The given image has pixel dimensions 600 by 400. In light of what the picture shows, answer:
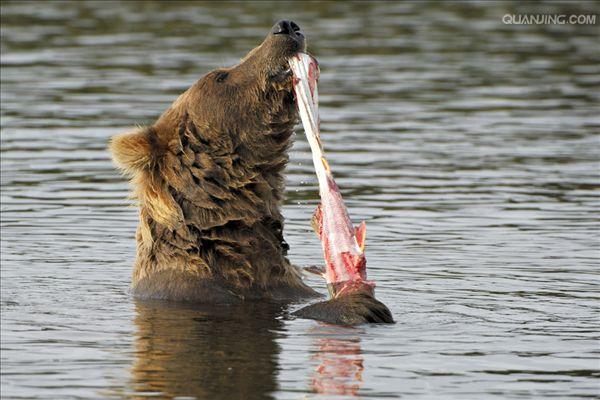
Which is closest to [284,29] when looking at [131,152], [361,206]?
[131,152]

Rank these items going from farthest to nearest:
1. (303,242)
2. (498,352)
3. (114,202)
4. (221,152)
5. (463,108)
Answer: (463,108) → (114,202) → (303,242) → (221,152) → (498,352)

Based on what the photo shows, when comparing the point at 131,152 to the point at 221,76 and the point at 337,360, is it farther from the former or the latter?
the point at 337,360

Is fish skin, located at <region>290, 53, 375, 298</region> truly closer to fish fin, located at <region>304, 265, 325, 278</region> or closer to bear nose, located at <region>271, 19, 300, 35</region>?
fish fin, located at <region>304, 265, 325, 278</region>

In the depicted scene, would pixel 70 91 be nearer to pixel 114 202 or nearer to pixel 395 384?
pixel 114 202

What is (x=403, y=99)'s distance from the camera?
19828 mm

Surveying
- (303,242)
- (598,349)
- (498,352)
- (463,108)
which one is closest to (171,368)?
(498,352)

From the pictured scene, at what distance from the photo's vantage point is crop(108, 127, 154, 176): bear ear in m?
9.90

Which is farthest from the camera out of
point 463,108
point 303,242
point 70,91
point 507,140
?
point 70,91

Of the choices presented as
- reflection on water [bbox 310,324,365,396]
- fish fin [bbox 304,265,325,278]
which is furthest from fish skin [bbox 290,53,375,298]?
reflection on water [bbox 310,324,365,396]

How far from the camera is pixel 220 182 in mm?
9961

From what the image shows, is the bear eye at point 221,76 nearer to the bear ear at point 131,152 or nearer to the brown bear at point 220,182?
the brown bear at point 220,182

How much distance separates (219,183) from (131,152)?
0.57 meters

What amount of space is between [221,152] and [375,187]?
16.4 ft

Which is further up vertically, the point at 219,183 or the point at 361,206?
the point at 219,183
